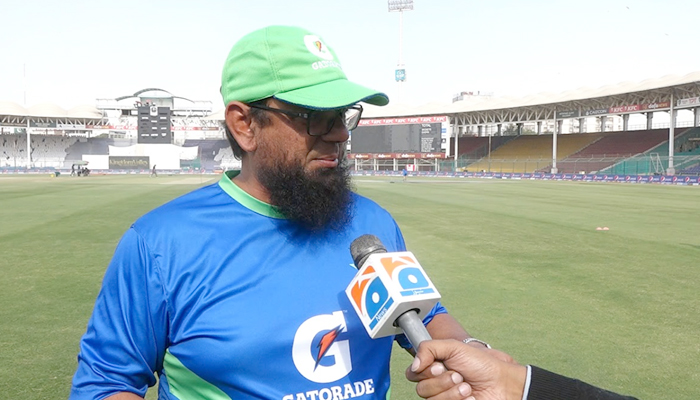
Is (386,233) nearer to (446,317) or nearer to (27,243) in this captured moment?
(446,317)

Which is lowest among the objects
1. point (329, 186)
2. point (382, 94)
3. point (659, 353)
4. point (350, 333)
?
point (659, 353)

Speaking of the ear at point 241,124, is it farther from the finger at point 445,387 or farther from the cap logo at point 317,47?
the finger at point 445,387

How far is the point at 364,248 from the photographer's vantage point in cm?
155

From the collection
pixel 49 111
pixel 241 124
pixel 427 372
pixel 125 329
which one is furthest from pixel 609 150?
pixel 49 111

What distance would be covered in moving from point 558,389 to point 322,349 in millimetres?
697

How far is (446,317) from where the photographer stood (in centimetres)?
190

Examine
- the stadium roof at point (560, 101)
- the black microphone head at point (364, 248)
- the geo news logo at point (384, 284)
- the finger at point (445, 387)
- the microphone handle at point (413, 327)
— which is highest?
the stadium roof at point (560, 101)

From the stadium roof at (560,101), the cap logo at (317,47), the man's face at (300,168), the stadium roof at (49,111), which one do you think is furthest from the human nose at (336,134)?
the stadium roof at (49,111)

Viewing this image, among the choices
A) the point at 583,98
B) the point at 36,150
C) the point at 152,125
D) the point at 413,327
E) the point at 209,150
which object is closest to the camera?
the point at 413,327

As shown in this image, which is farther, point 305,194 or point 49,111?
point 49,111

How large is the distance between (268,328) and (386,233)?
0.64 meters

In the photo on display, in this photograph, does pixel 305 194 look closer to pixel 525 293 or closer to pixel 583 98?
pixel 525 293

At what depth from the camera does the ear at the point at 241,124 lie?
5.72 ft

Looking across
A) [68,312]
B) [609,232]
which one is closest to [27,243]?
[68,312]
